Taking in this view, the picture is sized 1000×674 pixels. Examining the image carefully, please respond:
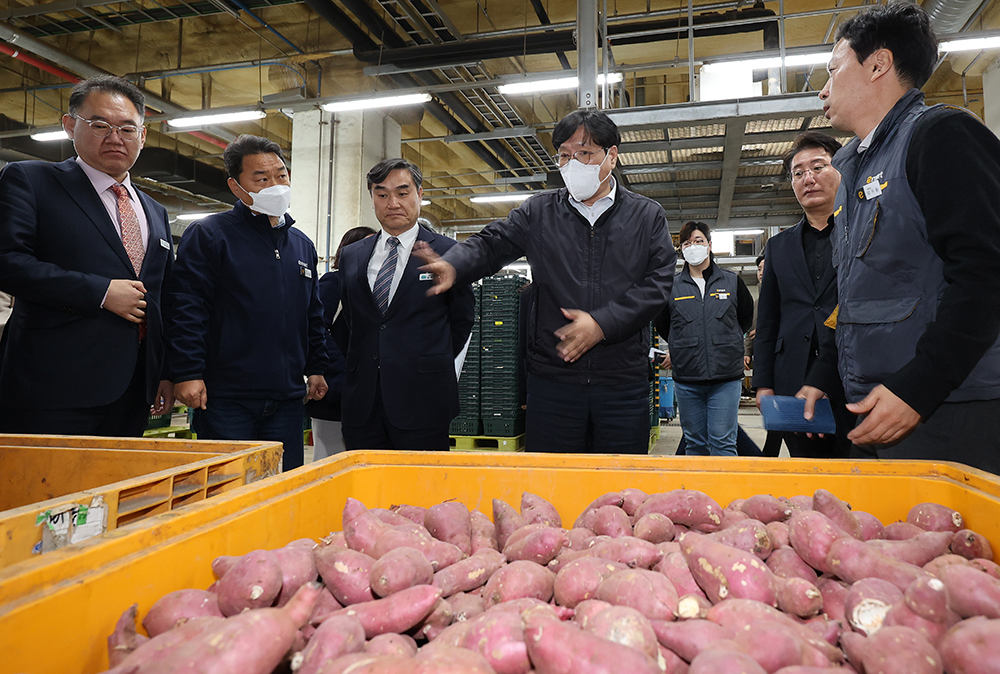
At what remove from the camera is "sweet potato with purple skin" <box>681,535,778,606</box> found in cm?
84

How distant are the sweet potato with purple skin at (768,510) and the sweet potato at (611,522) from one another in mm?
243

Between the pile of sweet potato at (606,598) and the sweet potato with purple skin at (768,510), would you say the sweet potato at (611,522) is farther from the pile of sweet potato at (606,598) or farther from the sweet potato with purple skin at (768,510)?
the sweet potato with purple skin at (768,510)

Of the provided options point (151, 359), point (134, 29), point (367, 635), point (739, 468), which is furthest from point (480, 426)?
point (134, 29)

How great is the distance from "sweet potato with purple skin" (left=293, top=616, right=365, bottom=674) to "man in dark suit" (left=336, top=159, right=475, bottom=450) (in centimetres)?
143

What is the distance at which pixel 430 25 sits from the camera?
6.98 meters

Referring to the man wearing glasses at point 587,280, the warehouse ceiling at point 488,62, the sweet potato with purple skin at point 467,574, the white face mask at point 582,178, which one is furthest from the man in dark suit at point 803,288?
the warehouse ceiling at point 488,62

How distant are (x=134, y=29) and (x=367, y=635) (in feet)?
29.6

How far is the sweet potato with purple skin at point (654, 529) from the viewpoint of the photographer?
104 cm

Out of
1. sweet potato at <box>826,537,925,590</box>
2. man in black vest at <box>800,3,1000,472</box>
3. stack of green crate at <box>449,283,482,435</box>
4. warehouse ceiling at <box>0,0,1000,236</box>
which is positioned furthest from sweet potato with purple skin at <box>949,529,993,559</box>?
stack of green crate at <box>449,283,482,435</box>

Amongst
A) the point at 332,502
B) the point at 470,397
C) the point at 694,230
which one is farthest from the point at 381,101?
the point at 332,502

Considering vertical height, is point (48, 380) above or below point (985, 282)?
below

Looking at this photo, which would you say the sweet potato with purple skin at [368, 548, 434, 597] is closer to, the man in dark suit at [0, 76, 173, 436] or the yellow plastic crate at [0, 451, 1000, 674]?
the yellow plastic crate at [0, 451, 1000, 674]

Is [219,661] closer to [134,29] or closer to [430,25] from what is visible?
[430,25]

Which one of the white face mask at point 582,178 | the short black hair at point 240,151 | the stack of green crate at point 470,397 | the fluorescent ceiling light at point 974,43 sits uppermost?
the fluorescent ceiling light at point 974,43
